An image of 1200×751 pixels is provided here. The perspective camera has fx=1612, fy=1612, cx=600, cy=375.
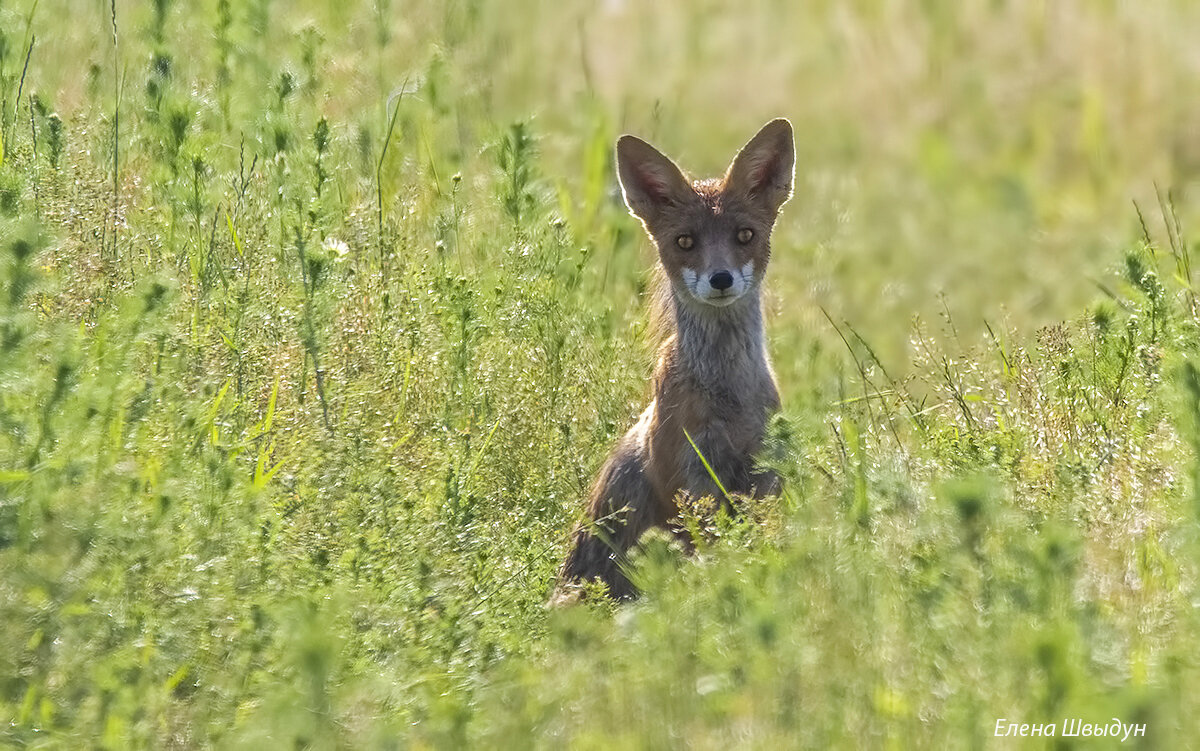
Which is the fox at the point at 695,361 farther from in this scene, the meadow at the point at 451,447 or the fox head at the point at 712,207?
the meadow at the point at 451,447

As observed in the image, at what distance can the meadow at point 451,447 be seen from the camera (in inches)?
144

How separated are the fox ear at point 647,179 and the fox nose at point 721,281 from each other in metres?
0.52

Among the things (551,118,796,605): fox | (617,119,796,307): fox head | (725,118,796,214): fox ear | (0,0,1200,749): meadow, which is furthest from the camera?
(725,118,796,214): fox ear

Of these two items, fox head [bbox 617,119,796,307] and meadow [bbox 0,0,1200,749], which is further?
fox head [bbox 617,119,796,307]

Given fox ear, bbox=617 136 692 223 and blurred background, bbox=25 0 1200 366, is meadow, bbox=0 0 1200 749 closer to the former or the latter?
blurred background, bbox=25 0 1200 366

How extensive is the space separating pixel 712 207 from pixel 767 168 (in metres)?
0.35

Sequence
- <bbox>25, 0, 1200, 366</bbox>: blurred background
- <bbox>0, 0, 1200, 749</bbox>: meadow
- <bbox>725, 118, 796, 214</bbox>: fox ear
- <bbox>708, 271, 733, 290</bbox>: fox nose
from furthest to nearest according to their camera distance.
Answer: <bbox>25, 0, 1200, 366</bbox>: blurred background → <bbox>725, 118, 796, 214</bbox>: fox ear → <bbox>708, 271, 733, 290</bbox>: fox nose → <bbox>0, 0, 1200, 749</bbox>: meadow

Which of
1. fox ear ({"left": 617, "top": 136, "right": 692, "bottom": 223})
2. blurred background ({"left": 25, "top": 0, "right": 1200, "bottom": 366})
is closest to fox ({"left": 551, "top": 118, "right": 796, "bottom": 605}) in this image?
fox ear ({"left": 617, "top": 136, "right": 692, "bottom": 223})

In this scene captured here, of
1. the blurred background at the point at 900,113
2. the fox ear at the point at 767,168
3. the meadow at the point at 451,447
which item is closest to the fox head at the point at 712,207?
the fox ear at the point at 767,168

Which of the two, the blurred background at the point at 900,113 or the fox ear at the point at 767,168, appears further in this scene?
the blurred background at the point at 900,113

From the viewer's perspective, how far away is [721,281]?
6242mm

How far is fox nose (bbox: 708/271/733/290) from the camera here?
6.24 m

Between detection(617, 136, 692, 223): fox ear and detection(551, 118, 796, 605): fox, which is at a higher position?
detection(617, 136, 692, 223): fox ear

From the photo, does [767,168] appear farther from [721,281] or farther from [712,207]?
[721,281]
